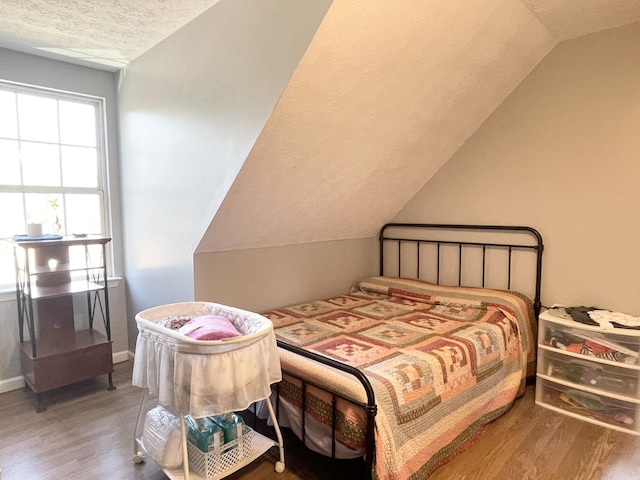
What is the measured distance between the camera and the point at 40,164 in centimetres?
280

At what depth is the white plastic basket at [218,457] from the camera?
164 centimetres

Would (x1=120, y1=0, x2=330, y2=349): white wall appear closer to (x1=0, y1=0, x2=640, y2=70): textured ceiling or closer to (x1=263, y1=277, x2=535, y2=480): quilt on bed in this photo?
(x1=0, y1=0, x2=640, y2=70): textured ceiling

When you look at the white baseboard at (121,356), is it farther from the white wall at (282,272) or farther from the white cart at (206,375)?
the white cart at (206,375)

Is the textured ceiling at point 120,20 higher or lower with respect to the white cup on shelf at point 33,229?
higher

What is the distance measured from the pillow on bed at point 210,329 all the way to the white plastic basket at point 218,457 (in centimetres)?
47

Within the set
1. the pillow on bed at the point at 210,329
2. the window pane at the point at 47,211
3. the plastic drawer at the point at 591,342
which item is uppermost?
the window pane at the point at 47,211

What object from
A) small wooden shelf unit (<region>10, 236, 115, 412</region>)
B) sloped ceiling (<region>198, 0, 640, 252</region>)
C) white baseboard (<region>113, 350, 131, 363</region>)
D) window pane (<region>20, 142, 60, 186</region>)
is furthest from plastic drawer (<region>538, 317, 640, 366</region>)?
window pane (<region>20, 142, 60, 186</region>)

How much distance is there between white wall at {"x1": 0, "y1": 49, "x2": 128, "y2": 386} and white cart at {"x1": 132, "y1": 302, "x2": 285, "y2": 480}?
1.61 meters

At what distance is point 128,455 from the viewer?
2.00 metres

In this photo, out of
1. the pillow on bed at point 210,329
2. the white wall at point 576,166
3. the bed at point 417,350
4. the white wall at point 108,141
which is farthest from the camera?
the white wall at point 108,141

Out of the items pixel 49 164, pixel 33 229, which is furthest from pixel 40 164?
pixel 33 229

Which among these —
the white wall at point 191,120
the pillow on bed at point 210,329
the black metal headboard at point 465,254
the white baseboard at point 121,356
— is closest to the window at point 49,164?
the white wall at point 191,120

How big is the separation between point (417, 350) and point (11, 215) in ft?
8.66

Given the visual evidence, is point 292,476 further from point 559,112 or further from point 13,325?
point 559,112
